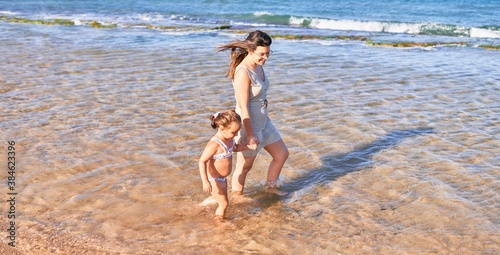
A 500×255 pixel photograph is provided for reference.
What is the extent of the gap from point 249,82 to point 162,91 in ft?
15.7

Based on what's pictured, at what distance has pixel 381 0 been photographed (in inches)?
1451

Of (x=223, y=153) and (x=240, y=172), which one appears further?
(x=240, y=172)

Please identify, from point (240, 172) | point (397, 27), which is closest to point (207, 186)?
point (240, 172)

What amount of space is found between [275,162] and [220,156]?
80cm

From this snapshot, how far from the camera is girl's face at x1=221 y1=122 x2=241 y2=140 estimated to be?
A: 15.5 feet

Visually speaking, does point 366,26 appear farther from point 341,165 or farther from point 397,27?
point 341,165

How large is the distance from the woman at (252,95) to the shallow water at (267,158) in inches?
20.2

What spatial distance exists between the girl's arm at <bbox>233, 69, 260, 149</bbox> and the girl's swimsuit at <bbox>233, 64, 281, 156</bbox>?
5cm

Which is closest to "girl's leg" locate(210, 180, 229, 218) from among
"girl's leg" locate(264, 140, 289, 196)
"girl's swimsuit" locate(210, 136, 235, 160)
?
"girl's swimsuit" locate(210, 136, 235, 160)

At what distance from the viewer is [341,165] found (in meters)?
6.35

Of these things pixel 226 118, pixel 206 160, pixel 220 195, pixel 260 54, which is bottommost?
pixel 220 195

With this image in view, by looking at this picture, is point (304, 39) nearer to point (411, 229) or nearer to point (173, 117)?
point (173, 117)

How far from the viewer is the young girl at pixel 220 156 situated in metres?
4.71

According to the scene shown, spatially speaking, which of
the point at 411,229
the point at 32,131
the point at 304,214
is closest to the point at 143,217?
the point at 304,214
